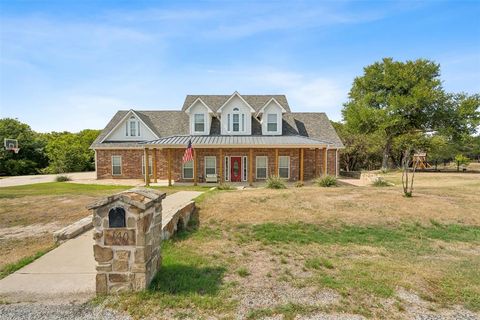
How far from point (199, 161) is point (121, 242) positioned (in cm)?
1664

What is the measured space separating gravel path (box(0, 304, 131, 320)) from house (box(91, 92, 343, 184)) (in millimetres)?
14748

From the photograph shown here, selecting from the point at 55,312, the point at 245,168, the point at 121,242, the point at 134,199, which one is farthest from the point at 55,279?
the point at 245,168

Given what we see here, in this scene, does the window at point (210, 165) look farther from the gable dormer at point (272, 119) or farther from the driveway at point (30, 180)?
the driveway at point (30, 180)

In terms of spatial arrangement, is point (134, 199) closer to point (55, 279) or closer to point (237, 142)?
point (55, 279)

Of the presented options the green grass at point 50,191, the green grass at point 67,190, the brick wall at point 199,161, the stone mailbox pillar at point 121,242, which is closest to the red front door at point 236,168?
the brick wall at point 199,161

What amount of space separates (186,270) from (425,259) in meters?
5.32

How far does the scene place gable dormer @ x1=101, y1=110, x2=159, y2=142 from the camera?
2277cm

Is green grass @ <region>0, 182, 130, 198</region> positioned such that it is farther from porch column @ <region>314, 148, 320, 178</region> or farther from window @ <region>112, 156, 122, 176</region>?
porch column @ <region>314, 148, 320, 178</region>

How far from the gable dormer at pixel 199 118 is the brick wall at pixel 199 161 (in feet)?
5.94

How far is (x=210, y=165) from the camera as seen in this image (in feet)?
68.2

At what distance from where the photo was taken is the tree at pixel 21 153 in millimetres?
32219

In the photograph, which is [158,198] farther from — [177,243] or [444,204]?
[444,204]

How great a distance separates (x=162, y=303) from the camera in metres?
3.99

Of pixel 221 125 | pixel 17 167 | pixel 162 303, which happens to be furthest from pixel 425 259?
pixel 17 167
